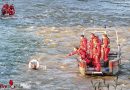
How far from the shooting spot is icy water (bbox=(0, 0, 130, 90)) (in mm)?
20125

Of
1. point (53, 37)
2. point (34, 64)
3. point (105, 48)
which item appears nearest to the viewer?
point (105, 48)

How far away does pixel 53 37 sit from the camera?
95.3 feet

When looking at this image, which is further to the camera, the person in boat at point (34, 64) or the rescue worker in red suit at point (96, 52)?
the person in boat at point (34, 64)

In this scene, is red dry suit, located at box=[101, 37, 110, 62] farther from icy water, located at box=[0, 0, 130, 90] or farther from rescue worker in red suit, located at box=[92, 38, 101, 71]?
icy water, located at box=[0, 0, 130, 90]

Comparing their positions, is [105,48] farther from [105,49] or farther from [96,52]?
[96,52]

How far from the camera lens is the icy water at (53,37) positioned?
66.0ft

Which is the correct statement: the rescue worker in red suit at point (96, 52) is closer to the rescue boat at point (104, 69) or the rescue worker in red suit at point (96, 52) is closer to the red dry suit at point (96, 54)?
the red dry suit at point (96, 54)

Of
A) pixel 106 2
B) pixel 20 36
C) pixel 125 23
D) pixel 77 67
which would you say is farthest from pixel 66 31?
pixel 106 2

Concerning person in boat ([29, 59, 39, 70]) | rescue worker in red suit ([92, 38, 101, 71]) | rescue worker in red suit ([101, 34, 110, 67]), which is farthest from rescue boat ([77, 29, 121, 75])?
person in boat ([29, 59, 39, 70])

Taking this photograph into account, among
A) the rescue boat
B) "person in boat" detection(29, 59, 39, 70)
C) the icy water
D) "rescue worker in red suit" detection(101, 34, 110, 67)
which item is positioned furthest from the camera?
"person in boat" detection(29, 59, 39, 70)

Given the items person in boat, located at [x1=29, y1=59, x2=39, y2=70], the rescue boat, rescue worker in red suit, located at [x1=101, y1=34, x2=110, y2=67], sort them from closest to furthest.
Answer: the rescue boat
rescue worker in red suit, located at [x1=101, y1=34, x2=110, y2=67]
person in boat, located at [x1=29, y1=59, x2=39, y2=70]

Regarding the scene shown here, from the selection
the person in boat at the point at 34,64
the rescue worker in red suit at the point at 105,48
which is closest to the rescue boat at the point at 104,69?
the rescue worker in red suit at the point at 105,48

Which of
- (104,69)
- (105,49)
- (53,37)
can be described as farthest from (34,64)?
(53,37)

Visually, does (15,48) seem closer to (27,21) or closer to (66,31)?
(66,31)
